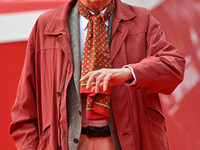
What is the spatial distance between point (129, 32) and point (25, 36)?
1214mm

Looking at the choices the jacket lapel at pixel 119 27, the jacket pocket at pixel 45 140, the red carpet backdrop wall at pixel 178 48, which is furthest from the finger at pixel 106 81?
the red carpet backdrop wall at pixel 178 48

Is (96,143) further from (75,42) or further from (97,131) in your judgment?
(75,42)

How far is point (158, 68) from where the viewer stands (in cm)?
127

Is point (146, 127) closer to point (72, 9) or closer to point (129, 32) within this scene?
point (129, 32)

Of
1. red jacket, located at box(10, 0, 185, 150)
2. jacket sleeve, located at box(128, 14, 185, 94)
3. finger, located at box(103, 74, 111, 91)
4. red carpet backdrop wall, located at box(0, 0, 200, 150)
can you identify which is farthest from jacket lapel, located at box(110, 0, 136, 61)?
red carpet backdrop wall, located at box(0, 0, 200, 150)

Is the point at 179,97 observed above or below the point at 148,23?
below

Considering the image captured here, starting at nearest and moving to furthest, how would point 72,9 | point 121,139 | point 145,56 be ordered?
1. point 121,139
2. point 145,56
3. point 72,9

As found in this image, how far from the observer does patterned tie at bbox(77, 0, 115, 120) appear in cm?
128

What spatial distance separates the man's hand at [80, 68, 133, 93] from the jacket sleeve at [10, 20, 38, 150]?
14.5 inches

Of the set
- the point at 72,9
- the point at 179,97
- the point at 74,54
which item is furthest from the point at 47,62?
the point at 179,97

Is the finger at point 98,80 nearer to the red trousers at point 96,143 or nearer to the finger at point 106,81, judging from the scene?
the finger at point 106,81

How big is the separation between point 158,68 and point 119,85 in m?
0.17

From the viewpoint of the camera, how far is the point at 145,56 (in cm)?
141

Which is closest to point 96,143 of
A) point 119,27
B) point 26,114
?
point 26,114
